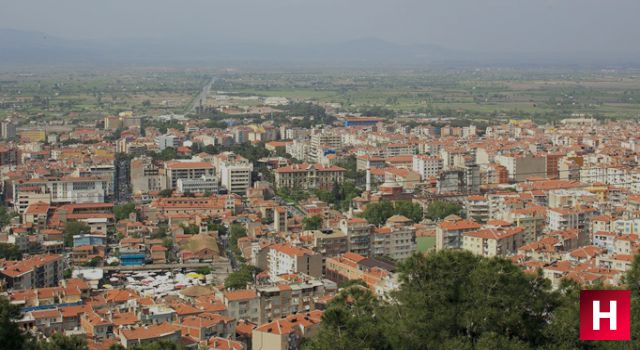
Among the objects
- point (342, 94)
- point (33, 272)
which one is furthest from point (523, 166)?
point (342, 94)

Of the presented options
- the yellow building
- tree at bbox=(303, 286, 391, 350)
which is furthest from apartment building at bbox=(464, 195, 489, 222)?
the yellow building

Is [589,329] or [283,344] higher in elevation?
[589,329]

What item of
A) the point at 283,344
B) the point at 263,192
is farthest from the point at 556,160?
the point at 283,344

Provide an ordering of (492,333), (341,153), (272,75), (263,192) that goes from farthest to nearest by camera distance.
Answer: (272,75)
(341,153)
(263,192)
(492,333)

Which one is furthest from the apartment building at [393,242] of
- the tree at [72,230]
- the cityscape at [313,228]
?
the tree at [72,230]

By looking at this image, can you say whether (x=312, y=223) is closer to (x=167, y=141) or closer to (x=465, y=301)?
(x=465, y=301)

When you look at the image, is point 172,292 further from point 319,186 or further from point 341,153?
point 341,153

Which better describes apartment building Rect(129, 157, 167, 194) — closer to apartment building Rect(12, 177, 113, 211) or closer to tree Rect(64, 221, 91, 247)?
apartment building Rect(12, 177, 113, 211)
